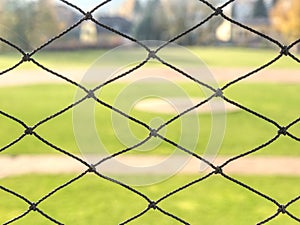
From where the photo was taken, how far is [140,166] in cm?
423

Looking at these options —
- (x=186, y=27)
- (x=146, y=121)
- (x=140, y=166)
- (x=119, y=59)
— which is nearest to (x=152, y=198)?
(x=140, y=166)

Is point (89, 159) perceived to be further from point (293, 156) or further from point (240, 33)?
point (240, 33)

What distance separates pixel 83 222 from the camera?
119 inches

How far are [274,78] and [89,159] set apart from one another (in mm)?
8007

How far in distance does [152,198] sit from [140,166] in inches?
30.8

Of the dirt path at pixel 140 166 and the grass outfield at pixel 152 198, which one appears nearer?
the grass outfield at pixel 152 198

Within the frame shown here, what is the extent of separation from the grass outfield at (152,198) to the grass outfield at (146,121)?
0.94 m

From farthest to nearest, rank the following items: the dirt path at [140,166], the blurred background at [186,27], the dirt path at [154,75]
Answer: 1. the blurred background at [186,27]
2. the dirt path at [154,75]
3. the dirt path at [140,166]

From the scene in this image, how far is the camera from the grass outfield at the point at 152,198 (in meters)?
3.06

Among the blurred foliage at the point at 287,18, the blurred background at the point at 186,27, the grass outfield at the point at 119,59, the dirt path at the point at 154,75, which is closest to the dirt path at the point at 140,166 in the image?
the dirt path at the point at 154,75

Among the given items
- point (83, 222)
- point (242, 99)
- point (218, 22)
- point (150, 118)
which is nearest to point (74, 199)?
point (83, 222)

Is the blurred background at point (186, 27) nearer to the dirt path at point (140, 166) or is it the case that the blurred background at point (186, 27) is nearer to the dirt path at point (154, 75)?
the dirt path at point (154, 75)

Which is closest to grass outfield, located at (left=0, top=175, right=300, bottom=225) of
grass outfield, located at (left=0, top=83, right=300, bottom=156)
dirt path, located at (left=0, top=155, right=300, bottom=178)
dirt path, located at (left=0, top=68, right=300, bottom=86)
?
dirt path, located at (left=0, top=155, right=300, bottom=178)

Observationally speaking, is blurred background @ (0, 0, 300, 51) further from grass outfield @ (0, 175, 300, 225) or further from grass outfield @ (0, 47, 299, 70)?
grass outfield @ (0, 175, 300, 225)
